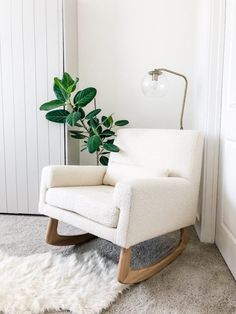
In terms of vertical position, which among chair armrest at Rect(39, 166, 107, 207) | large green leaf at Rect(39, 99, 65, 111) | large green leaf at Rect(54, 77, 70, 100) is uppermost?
large green leaf at Rect(54, 77, 70, 100)

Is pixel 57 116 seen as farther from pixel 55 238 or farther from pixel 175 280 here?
pixel 175 280

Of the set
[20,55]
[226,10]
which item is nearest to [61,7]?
[20,55]

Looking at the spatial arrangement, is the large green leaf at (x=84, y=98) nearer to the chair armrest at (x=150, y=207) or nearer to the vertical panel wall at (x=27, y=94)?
the vertical panel wall at (x=27, y=94)

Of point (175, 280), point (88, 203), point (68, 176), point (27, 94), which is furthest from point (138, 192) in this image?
point (27, 94)

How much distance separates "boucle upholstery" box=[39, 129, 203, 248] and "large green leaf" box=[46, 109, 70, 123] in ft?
1.49

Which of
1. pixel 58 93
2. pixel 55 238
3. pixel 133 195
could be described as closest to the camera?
pixel 133 195

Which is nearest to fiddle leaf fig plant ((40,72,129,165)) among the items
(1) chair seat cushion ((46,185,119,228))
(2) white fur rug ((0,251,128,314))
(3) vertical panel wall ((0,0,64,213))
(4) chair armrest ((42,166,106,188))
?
(3) vertical panel wall ((0,0,64,213))

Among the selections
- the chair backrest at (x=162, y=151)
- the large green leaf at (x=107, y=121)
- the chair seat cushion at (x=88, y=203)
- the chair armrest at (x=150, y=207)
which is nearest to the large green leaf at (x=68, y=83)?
the large green leaf at (x=107, y=121)

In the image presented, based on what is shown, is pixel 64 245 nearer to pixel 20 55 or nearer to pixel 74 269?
pixel 74 269

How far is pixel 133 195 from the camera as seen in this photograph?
1.16 meters

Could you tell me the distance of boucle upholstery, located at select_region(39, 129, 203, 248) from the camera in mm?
1178

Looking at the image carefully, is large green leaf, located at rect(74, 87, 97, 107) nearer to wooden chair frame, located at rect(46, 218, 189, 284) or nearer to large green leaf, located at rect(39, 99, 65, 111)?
large green leaf, located at rect(39, 99, 65, 111)

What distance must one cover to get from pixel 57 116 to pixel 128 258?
1.22m

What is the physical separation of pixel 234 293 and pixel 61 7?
213cm
